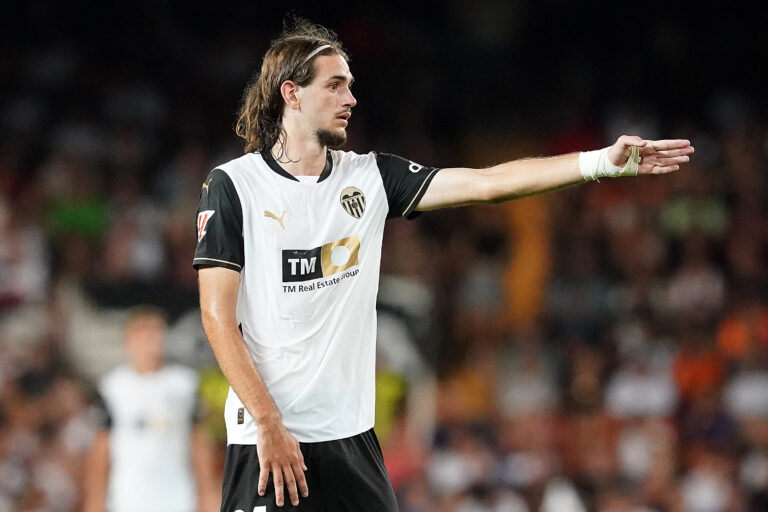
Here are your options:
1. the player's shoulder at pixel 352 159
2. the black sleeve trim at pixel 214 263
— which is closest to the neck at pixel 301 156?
the player's shoulder at pixel 352 159

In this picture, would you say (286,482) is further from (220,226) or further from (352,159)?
(352,159)

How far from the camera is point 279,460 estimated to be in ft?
12.6

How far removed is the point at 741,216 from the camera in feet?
37.2

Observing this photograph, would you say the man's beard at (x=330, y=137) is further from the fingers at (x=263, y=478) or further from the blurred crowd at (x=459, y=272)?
the blurred crowd at (x=459, y=272)

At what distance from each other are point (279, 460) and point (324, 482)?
22 cm

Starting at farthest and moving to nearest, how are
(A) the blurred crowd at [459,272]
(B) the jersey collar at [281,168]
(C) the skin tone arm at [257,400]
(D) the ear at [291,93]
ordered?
(A) the blurred crowd at [459,272], (D) the ear at [291,93], (B) the jersey collar at [281,168], (C) the skin tone arm at [257,400]

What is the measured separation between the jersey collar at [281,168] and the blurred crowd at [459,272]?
14.0ft

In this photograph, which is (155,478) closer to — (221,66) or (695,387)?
(695,387)

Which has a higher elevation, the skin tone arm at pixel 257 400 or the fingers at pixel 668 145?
the fingers at pixel 668 145

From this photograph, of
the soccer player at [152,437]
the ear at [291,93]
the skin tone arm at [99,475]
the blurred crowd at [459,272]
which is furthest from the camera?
the blurred crowd at [459,272]

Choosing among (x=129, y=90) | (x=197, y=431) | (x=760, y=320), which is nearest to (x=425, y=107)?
(x=129, y=90)

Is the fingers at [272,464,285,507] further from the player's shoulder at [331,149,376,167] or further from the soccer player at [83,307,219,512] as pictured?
the soccer player at [83,307,219,512]

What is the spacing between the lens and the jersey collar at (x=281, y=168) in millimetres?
4176

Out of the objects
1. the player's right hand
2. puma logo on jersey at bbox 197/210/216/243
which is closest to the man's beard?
puma logo on jersey at bbox 197/210/216/243
